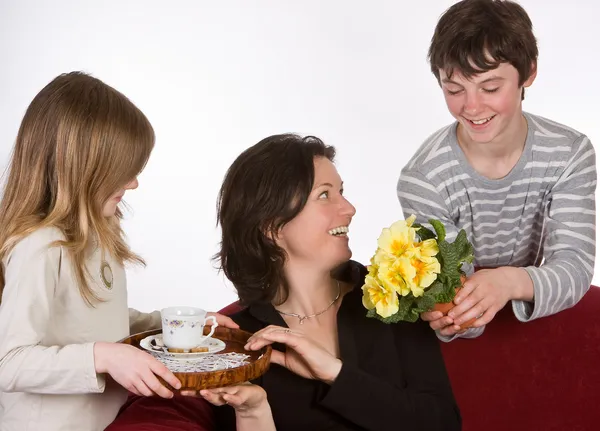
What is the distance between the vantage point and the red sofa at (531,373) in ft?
11.2

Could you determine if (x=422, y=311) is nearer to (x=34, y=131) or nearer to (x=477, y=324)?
(x=477, y=324)

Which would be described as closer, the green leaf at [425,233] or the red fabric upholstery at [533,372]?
the green leaf at [425,233]

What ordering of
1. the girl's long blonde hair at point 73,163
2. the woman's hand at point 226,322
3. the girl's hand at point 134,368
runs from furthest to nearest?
the woman's hand at point 226,322 < the girl's long blonde hair at point 73,163 < the girl's hand at point 134,368

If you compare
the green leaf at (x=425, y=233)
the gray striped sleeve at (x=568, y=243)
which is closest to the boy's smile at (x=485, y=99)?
the gray striped sleeve at (x=568, y=243)

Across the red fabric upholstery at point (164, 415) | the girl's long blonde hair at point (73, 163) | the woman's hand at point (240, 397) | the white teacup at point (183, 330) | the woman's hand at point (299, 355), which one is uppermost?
the girl's long blonde hair at point (73, 163)

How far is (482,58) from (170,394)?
1441mm

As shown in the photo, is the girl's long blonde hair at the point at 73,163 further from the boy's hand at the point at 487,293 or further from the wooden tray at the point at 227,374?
the boy's hand at the point at 487,293

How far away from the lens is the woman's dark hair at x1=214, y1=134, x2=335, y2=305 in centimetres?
292

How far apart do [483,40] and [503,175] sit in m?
0.49

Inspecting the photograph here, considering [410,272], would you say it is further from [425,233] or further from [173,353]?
[173,353]

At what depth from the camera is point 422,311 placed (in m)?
2.73

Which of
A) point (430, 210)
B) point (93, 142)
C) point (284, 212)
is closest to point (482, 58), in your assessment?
point (430, 210)

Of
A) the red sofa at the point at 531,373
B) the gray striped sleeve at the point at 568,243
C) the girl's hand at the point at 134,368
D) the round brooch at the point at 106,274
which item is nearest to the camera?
the girl's hand at the point at 134,368

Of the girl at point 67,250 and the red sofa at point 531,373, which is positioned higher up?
the girl at point 67,250
